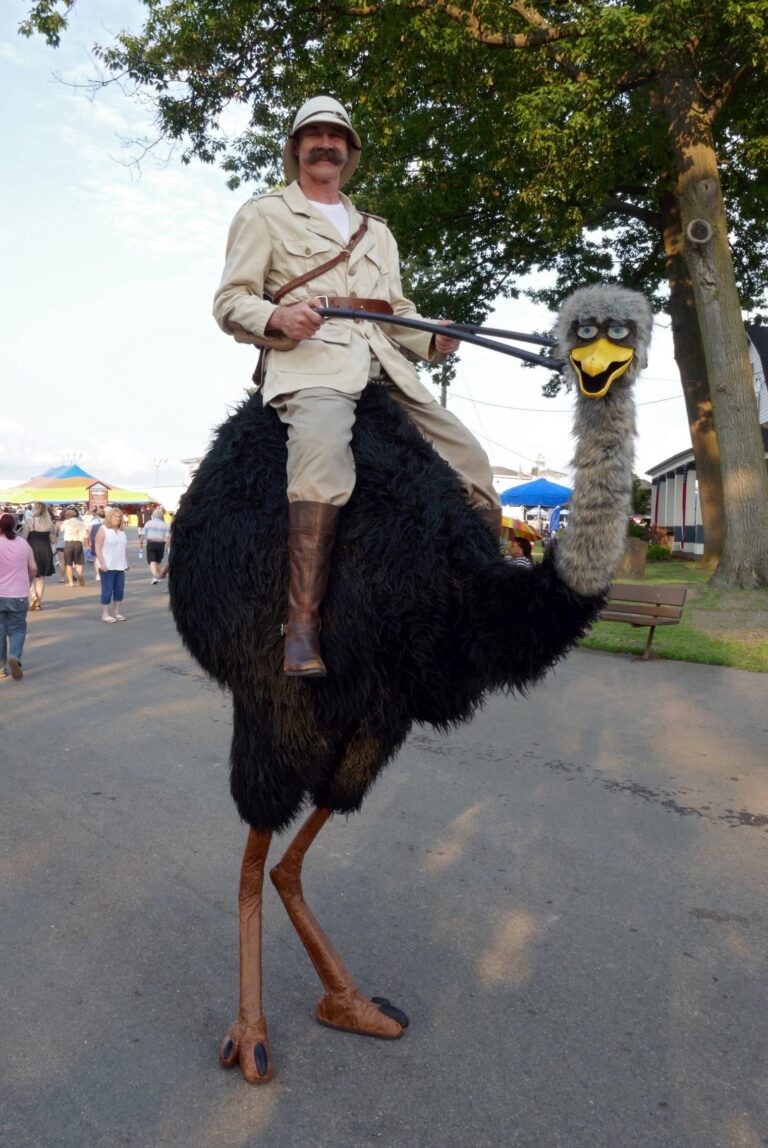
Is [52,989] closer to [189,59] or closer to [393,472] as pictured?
[393,472]

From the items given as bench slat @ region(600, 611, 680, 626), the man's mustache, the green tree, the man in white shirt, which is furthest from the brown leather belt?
the green tree

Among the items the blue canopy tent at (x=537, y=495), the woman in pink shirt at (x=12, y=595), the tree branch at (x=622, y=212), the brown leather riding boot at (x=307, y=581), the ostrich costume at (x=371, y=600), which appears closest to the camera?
the ostrich costume at (x=371, y=600)

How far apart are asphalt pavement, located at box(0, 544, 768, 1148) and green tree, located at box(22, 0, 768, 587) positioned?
793cm

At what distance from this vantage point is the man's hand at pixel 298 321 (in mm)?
2928

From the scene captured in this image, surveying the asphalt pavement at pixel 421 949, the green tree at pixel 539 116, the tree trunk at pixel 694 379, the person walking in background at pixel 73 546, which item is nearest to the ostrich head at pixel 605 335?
the asphalt pavement at pixel 421 949

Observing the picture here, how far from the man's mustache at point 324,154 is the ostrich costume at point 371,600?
35.2 inches

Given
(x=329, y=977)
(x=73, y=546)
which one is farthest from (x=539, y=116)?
(x=73, y=546)

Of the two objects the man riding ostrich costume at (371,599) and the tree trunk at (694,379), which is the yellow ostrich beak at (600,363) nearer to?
the man riding ostrich costume at (371,599)

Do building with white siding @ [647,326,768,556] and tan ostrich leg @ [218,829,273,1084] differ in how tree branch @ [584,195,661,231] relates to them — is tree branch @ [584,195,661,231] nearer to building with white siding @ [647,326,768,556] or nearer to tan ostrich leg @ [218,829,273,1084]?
building with white siding @ [647,326,768,556]

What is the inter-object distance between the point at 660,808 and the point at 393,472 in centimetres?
381

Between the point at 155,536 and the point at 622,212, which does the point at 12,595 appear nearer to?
the point at 155,536

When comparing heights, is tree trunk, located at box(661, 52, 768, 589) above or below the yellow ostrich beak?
above

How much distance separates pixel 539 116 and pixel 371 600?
11576mm

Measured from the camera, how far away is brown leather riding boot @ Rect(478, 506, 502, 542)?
115 inches
